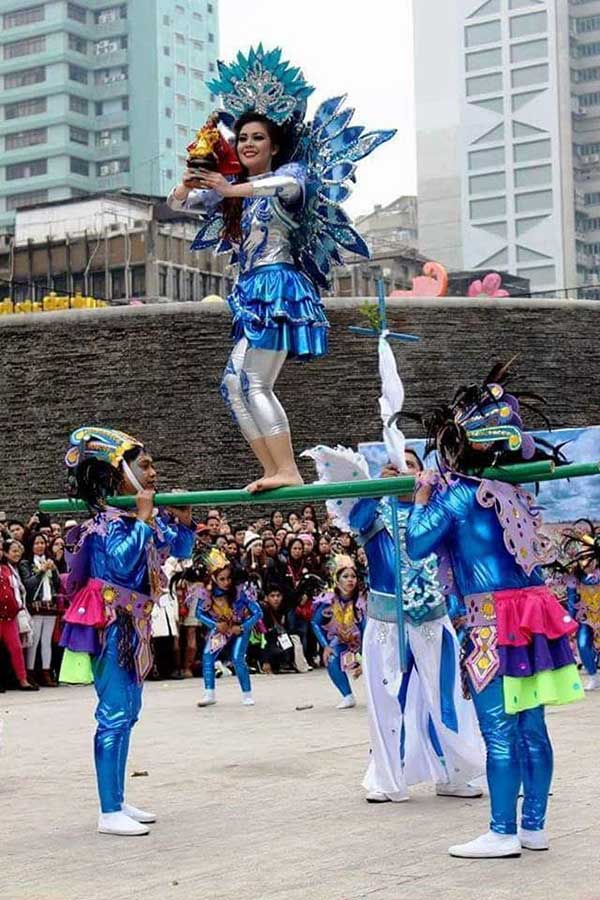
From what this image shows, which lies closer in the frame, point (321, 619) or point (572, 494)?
point (321, 619)

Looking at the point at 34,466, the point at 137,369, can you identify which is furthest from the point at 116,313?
the point at 34,466

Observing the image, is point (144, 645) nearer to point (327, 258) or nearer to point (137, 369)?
point (327, 258)

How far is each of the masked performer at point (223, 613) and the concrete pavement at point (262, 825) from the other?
2.01 meters

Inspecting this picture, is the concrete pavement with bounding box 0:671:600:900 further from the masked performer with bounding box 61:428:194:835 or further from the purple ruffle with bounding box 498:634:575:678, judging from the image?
the purple ruffle with bounding box 498:634:575:678

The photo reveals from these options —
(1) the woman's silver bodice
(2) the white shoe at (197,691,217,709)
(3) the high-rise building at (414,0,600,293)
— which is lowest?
(2) the white shoe at (197,691,217,709)

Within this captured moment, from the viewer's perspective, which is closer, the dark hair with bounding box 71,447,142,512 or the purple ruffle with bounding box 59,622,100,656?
the purple ruffle with bounding box 59,622,100,656

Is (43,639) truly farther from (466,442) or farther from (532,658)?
(532,658)

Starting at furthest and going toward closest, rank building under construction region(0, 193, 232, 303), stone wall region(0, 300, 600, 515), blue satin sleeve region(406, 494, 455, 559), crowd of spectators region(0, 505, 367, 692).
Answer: building under construction region(0, 193, 232, 303), stone wall region(0, 300, 600, 515), crowd of spectators region(0, 505, 367, 692), blue satin sleeve region(406, 494, 455, 559)

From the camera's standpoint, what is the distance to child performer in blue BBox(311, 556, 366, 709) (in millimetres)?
13539

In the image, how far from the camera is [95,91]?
303ft

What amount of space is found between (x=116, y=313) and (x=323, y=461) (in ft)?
57.4

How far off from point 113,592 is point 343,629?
6313mm

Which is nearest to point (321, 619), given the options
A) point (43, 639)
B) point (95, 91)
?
point (43, 639)

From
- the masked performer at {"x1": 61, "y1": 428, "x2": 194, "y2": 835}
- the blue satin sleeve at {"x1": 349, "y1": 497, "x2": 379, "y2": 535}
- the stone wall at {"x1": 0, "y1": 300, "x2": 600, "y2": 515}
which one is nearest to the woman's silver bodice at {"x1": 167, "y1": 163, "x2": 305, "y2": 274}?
the masked performer at {"x1": 61, "y1": 428, "x2": 194, "y2": 835}
